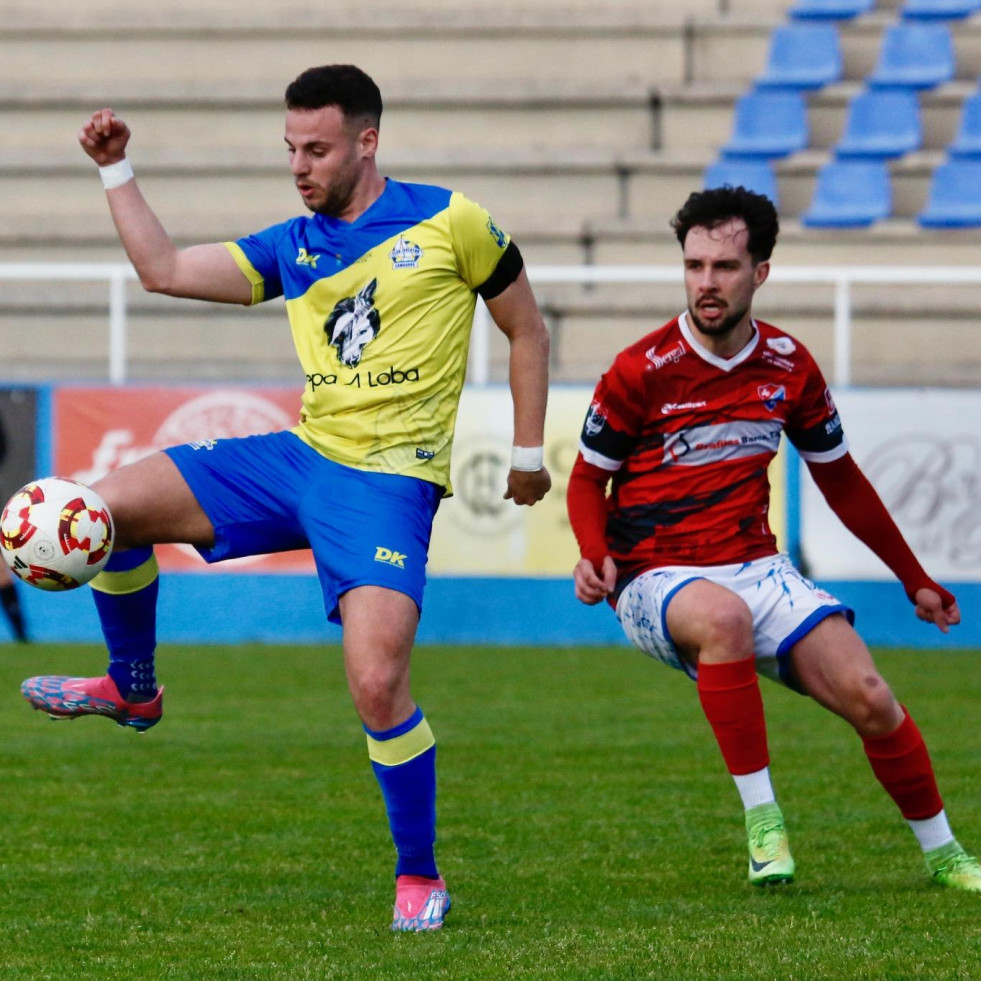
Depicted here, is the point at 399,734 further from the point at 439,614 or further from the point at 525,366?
the point at 439,614

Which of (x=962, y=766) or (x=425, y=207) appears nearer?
(x=425, y=207)

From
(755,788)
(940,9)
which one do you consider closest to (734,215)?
(755,788)

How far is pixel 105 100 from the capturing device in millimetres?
17469

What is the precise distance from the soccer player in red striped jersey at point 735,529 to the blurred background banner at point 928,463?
6.10 m

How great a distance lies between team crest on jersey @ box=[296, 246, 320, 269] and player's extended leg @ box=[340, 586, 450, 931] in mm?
879

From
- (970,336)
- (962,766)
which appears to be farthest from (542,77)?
(962,766)

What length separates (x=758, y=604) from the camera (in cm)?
518

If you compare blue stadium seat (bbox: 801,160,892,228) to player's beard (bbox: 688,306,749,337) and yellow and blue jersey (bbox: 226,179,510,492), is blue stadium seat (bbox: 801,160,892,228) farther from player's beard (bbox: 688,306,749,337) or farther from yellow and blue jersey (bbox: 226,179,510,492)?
yellow and blue jersey (bbox: 226,179,510,492)

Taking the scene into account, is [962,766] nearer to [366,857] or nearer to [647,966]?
[366,857]

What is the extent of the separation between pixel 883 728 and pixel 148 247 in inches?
90.9

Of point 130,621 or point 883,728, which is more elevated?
point 130,621

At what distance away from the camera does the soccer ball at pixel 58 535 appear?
4879mm

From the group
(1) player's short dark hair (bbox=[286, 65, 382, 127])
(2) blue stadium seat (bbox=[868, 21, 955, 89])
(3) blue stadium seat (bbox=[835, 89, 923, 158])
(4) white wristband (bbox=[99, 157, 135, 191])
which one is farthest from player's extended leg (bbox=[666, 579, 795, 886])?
(2) blue stadium seat (bbox=[868, 21, 955, 89])

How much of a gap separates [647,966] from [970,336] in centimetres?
1131
